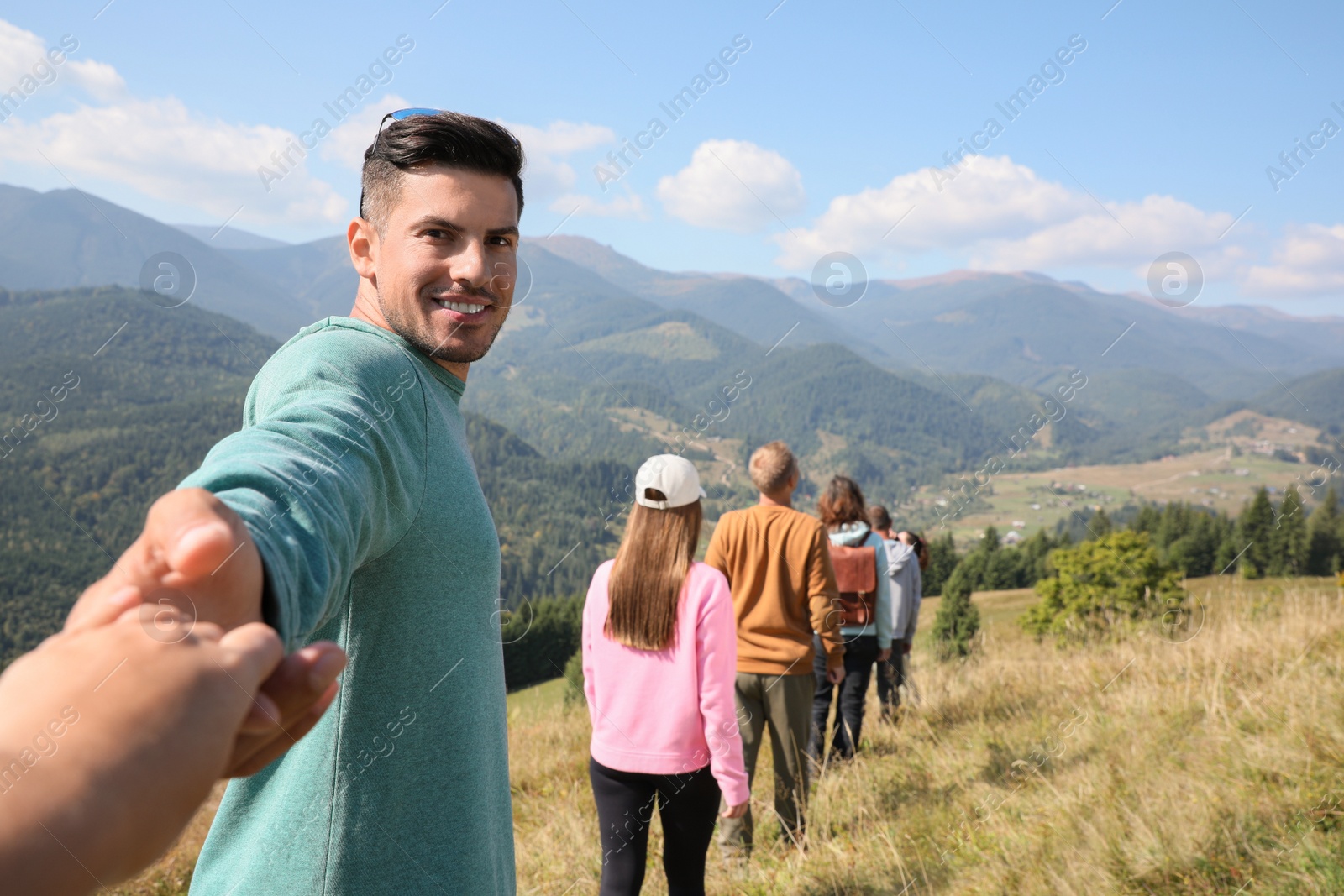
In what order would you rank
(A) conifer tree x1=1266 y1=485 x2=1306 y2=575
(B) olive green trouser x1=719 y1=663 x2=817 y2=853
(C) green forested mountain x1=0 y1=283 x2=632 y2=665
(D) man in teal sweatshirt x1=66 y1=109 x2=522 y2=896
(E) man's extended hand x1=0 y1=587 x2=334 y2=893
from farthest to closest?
(C) green forested mountain x1=0 y1=283 x2=632 y2=665 → (A) conifer tree x1=1266 y1=485 x2=1306 y2=575 → (B) olive green trouser x1=719 y1=663 x2=817 y2=853 → (D) man in teal sweatshirt x1=66 y1=109 x2=522 y2=896 → (E) man's extended hand x1=0 y1=587 x2=334 y2=893

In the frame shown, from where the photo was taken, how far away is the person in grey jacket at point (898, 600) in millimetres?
6516

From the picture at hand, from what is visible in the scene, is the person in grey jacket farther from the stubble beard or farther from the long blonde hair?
the stubble beard

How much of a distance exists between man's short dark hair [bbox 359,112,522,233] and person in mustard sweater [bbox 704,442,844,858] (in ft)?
10.4

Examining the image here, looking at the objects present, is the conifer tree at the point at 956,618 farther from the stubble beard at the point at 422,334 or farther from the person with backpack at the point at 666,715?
the stubble beard at the point at 422,334

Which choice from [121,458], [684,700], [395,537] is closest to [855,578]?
[684,700]

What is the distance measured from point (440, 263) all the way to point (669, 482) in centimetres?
209

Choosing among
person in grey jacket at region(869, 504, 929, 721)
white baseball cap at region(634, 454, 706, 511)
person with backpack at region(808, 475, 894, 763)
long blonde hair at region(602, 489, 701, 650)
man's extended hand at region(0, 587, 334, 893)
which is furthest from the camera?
person in grey jacket at region(869, 504, 929, 721)

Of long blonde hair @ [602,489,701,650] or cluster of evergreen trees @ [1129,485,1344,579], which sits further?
cluster of evergreen trees @ [1129,485,1344,579]

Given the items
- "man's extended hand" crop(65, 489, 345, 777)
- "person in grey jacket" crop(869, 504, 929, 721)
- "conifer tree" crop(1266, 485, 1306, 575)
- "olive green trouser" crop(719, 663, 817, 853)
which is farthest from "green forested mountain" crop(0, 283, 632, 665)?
"man's extended hand" crop(65, 489, 345, 777)

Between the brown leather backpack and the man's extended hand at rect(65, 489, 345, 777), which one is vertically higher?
the man's extended hand at rect(65, 489, 345, 777)

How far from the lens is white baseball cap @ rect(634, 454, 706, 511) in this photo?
342cm

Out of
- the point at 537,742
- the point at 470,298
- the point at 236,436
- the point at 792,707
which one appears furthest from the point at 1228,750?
the point at 537,742

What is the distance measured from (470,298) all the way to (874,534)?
5.12m

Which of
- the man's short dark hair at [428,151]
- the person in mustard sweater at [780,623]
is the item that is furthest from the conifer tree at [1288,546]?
the man's short dark hair at [428,151]
